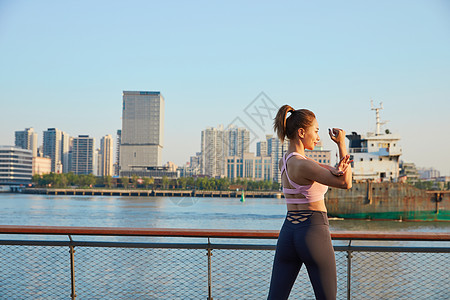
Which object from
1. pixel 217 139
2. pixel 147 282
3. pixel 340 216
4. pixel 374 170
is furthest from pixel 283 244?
pixel 217 139

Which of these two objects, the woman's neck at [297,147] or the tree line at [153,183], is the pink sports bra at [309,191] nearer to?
the woman's neck at [297,147]

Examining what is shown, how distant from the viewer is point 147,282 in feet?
35.0

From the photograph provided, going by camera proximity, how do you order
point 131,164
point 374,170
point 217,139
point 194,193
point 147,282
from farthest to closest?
1. point 217,139
2. point 131,164
3. point 194,193
4. point 374,170
5. point 147,282

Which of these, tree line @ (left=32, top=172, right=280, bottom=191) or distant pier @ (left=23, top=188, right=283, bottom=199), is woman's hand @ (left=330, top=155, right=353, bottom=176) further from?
tree line @ (left=32, top=172, right=280, bottom=191)

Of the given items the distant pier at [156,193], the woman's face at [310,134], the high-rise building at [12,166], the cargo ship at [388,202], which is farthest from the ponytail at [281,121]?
the high-rise building at [12,166]

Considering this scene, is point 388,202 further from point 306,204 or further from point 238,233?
point 306,204

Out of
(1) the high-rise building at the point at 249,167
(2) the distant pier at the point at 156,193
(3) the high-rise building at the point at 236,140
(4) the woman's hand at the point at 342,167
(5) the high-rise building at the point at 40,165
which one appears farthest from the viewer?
(1) the high-rise building at the point at 249,167

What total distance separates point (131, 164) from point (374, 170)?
139 m

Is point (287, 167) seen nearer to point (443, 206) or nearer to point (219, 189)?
point (443, 206)

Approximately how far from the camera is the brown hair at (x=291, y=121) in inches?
104

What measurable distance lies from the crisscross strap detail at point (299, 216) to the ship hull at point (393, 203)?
32.6 m

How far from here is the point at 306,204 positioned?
8.48 ft

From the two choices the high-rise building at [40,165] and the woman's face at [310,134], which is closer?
the woman's face at [310,134]

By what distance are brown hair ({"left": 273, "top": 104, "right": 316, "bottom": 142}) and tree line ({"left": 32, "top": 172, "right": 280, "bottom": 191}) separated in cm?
13231
